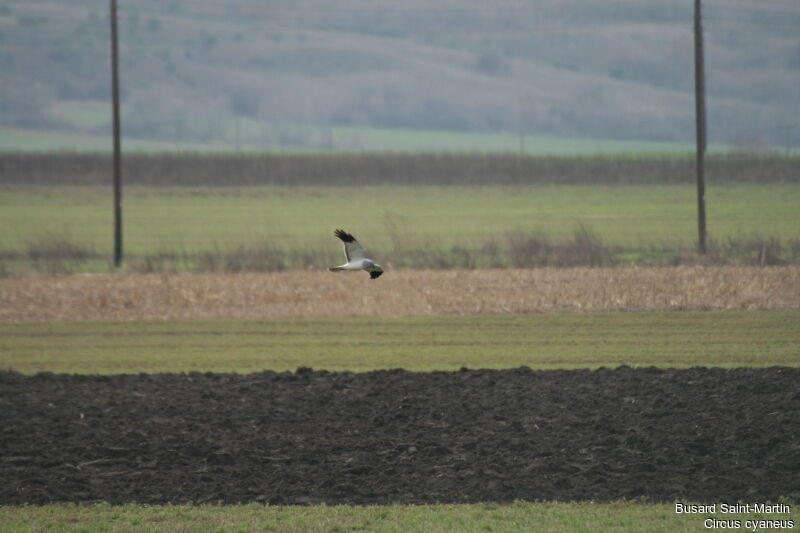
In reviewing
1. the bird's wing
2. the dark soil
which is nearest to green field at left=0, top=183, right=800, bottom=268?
the dark soil

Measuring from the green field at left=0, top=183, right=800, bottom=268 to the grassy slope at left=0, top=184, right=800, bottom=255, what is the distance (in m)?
0.07

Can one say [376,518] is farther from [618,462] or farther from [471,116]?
[471,116]

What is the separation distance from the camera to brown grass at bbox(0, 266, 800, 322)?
25.4 meters

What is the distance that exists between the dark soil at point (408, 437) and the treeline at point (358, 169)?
54.6m

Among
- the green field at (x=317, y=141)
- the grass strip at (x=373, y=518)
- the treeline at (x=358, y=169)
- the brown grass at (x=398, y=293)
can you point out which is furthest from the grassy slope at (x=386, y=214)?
the green field at (x=317, y=141)

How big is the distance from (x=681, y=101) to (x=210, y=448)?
192832mm

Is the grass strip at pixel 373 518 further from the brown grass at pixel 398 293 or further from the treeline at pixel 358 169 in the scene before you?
the treeline at pixel 358 169

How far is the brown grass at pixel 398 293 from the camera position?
998 inches

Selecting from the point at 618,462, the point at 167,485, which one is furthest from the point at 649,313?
the point at 167,485

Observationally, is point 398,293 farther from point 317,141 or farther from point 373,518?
point 317,141

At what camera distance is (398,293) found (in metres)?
27.2

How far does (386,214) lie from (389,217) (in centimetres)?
208

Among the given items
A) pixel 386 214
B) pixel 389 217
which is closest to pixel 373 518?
pixel 389 217

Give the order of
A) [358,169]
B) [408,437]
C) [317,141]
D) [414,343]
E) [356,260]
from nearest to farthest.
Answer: [356,260] → [408,437] → [414,343] → [358,169] → [317,141]
